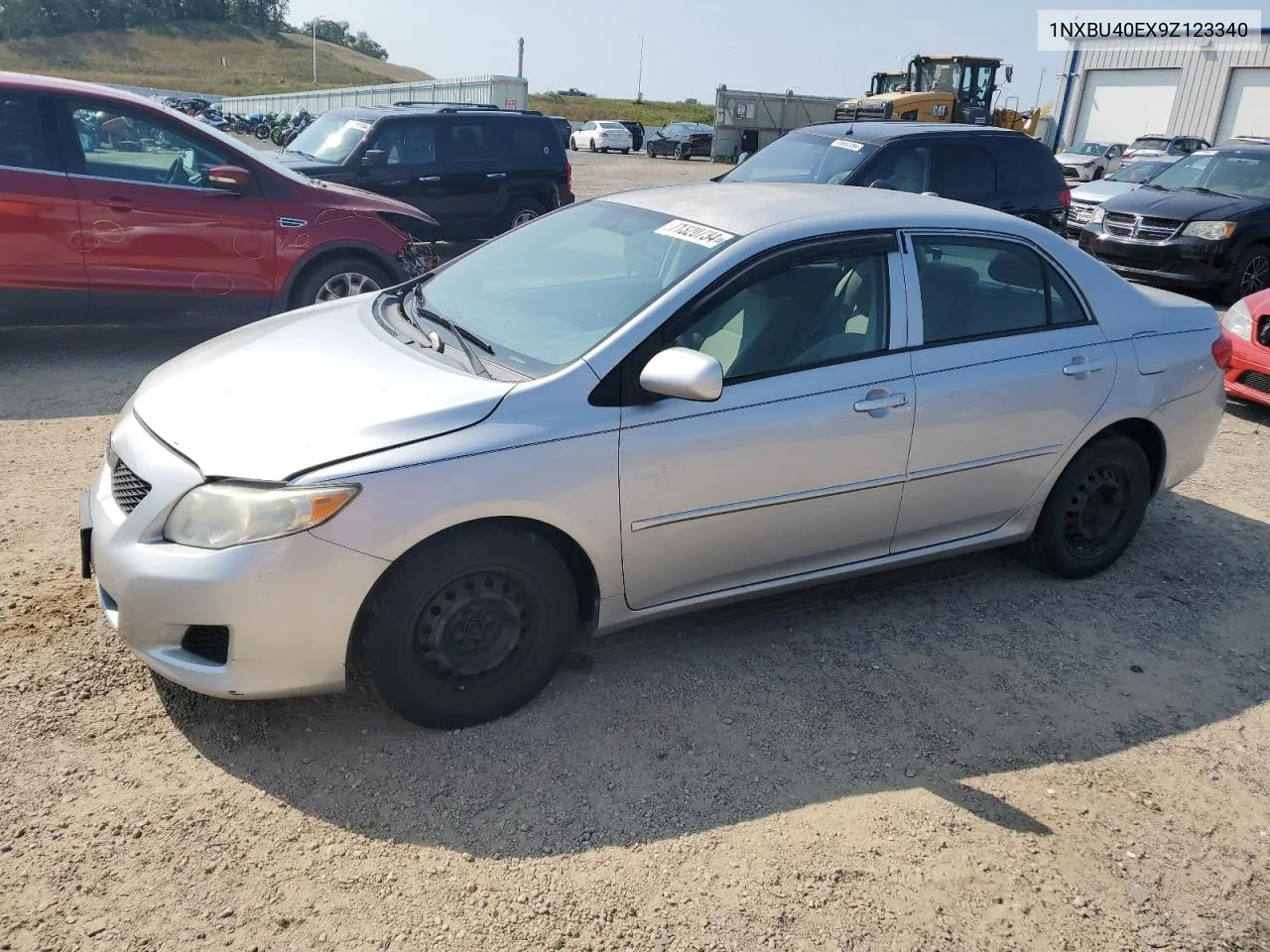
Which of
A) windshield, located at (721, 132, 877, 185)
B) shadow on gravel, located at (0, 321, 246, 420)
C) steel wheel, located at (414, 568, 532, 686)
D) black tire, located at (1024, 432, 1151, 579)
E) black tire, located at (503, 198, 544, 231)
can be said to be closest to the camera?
steel wheel, located at (414, 568, 532, 686)

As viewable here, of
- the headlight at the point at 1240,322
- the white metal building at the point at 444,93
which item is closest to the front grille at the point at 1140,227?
the headlight at the point at 1240,322

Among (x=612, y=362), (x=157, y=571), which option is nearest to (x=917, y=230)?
(x=612, y=362)

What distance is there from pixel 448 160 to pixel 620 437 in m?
9.50

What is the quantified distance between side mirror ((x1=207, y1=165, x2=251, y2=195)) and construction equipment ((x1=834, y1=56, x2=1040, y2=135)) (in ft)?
57.4

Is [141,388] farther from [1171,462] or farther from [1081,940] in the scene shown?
[1171,462]

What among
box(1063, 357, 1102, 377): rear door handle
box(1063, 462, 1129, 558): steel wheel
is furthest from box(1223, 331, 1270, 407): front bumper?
box(1063, 357, 1102, 377): rear door handle

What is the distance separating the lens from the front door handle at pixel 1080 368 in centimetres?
405

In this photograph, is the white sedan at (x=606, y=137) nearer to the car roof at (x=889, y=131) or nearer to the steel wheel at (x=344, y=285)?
the car roof at (x=889, y=131)

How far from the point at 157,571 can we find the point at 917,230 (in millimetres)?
2900

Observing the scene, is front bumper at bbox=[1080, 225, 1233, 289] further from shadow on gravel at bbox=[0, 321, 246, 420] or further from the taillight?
shadow on gravel at bbox=[0, 321, 246, 420]

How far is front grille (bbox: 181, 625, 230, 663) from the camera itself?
111 inches

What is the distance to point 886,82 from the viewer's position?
2733cm

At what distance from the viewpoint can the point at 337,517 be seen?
9.03 ft

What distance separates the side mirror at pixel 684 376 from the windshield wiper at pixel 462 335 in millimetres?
528
